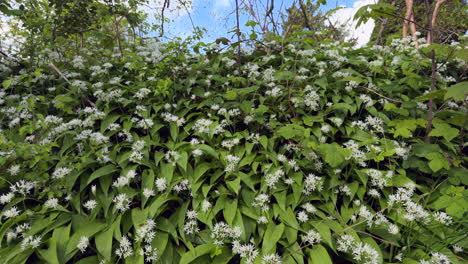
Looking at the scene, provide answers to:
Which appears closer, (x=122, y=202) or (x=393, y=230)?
(x=393, y=230)

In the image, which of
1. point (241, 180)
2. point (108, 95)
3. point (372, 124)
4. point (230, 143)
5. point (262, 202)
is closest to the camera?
point (262, 202)

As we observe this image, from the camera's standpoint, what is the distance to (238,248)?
62.6 inches

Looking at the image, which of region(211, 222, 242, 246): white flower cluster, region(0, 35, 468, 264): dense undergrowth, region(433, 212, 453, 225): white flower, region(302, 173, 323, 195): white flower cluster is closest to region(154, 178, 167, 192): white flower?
region(0, 35, 468, 264): dense undergrowth

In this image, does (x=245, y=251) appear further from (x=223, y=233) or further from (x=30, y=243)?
(x=30, y=243)

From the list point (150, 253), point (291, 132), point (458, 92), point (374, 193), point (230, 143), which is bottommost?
point (150, 253)

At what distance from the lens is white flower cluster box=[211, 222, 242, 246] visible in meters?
1.63

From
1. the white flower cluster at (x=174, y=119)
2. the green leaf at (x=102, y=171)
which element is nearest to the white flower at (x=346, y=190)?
the white flower cluster at (x=174, y=119)

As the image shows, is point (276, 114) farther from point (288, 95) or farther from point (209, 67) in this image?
point (209, 67)

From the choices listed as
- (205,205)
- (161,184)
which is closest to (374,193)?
(205,205)

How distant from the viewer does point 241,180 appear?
1.98 m

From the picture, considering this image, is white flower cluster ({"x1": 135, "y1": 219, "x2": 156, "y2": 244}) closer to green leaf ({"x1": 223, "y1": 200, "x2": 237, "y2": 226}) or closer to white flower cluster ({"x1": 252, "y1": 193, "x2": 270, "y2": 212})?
green leaf ({"x1": 223, "y1": 200, "x2": 237, "y2": 226})

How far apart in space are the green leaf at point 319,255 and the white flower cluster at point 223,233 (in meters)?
0.50

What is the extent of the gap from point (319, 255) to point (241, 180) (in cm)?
77

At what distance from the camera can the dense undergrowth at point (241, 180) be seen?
1618 mm
